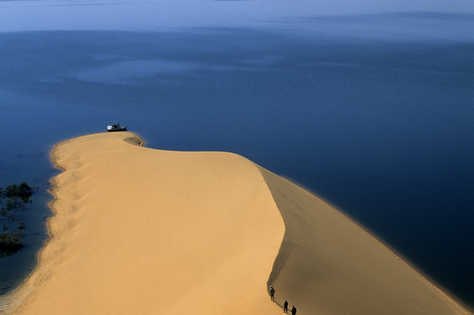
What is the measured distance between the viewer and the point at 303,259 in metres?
20.6

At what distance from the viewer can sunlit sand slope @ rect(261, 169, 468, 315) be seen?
18.4 metres

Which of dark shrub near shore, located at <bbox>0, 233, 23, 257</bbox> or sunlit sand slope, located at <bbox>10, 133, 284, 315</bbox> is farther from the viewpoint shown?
dark shrub near shore, located at <bbox>0, 233, 23, 257</bbox>

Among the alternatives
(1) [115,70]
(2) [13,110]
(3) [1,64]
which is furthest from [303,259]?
(3) [1,64]

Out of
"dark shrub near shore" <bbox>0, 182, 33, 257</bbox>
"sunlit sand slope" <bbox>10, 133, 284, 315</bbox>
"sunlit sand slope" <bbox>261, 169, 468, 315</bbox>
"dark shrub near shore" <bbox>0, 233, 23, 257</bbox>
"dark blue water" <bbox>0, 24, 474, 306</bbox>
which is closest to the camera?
"sunlit sand slope" <bbox>261, 169, 468, 315</bbox>

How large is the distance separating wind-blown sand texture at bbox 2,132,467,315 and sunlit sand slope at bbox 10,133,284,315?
7cm

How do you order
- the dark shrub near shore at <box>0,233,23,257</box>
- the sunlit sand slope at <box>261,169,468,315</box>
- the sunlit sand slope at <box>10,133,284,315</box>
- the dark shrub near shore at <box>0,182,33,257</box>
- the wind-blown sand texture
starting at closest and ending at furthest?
the sunlit sand slope at <box>261,169,468,315</box>
the wind-blown sand texture
the sunlit sand slope at <box>10,133,284,315</box>
the dark shrub near shore at <box>0,233,23,257</box>
the dark shrub near shore at <box>0,182,33,257</box>

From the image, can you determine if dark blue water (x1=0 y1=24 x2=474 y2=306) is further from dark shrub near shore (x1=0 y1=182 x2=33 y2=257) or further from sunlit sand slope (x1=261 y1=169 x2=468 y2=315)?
sunlit sand slope (x1=261 y1=169 x2=468 y2=315)

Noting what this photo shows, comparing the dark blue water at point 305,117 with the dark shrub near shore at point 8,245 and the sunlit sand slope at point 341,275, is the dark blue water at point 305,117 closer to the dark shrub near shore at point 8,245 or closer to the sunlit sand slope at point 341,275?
the dark shrub near shore at point 8,245

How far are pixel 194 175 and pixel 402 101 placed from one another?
40.6 m

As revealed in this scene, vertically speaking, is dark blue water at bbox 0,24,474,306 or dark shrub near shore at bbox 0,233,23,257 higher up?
dark blue water at bbox 0,24,474,306

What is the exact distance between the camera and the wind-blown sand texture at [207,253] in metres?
18.9

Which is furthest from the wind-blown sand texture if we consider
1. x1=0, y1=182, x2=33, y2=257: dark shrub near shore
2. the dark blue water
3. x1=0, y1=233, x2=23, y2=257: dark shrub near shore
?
the dark blue water

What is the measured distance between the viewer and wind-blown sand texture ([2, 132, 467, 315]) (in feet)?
62.1

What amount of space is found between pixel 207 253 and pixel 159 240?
3618 mm
